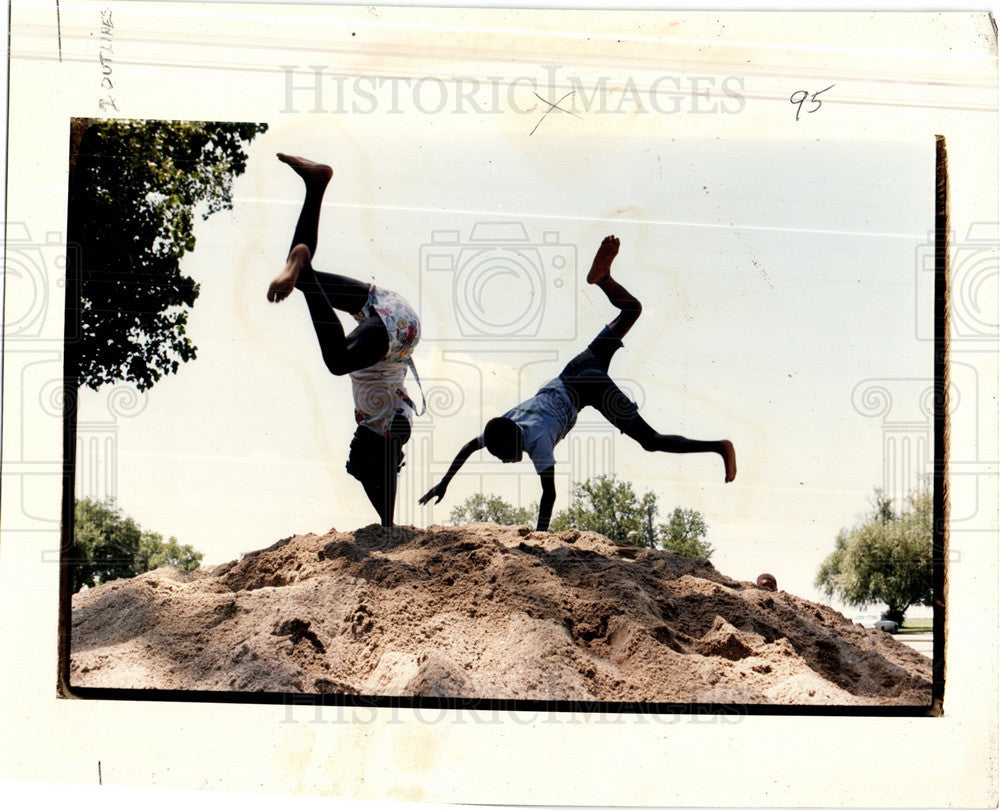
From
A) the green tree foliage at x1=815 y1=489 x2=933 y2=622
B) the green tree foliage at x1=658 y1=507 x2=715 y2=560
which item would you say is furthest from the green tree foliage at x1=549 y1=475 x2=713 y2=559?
the green tree foliage at x1=815 y1=489 x2=933 y2=622

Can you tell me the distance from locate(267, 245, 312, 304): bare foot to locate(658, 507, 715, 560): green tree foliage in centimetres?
192

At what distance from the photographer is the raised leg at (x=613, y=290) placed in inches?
160

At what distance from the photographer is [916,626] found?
399cm

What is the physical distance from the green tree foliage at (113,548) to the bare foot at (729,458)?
7.65ft

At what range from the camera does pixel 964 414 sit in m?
3.96

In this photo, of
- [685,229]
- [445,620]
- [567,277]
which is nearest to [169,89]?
[567,277]

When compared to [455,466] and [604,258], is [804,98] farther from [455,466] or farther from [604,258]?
[455,466]

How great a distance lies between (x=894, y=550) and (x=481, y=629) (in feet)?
5.76

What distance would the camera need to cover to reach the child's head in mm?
4090

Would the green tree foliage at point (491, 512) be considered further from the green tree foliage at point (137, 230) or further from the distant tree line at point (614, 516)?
the green tree foliage at point (137, 230)

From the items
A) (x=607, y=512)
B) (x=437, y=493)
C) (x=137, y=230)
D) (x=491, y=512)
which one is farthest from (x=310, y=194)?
(x=607, y=512)

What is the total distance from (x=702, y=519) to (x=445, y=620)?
1.19 m

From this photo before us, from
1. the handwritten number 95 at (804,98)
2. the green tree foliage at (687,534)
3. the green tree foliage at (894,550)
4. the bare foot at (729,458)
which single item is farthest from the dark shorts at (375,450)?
the handwritten number 95 at (804,98)

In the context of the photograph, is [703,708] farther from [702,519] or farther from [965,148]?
[965,148]
